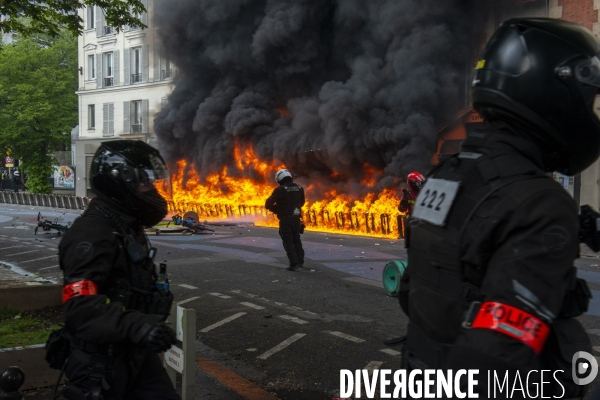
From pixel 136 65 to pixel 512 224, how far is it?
34121 mm

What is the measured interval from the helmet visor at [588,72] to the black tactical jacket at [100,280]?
1.77 m

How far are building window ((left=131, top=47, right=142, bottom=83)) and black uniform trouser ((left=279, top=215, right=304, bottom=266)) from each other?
84.9 ft

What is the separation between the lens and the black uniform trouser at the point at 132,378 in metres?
2.53

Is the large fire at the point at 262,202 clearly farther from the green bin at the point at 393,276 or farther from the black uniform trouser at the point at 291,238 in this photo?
the green bin at the point at 393,276

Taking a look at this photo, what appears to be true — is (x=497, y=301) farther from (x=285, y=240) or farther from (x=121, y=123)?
(x=121, y=123)

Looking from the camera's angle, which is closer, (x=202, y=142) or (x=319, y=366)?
(x=319, y=366)

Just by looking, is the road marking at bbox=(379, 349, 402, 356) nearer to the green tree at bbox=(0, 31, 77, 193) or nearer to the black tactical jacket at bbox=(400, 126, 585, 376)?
the black tactical jacket at bbox=(400, 126, 585, 376)

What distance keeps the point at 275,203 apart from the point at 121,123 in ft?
87.5

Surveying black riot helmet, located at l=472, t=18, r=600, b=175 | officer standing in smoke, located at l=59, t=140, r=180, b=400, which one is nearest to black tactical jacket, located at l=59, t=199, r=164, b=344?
officer standing in smoke, located at l=59, t=140, r=180, b=400

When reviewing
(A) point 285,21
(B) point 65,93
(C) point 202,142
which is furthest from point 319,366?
(B) point 65,93

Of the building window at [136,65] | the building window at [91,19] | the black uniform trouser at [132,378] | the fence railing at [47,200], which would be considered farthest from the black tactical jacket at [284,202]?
the building window at [91,19]

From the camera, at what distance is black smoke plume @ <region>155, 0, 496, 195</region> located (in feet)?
63.4

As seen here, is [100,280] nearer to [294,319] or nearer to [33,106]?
[294,319]

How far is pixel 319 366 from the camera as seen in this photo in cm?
477
